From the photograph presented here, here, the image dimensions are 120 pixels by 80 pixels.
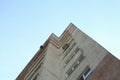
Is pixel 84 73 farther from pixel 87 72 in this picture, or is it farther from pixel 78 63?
pixel 78 63

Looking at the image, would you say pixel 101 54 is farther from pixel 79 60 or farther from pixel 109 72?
pixel 79 60

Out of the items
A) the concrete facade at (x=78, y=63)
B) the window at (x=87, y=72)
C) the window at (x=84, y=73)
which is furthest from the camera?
the window at (x=84, y=73)

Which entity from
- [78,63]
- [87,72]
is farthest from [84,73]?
[78,63]

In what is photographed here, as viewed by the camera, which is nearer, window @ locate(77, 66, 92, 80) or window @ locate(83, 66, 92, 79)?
window @ locate(83, 66, 92, 79)

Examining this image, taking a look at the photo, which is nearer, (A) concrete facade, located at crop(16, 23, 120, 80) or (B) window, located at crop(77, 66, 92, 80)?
(A) concrete facade, located at crop(16, 23, 120, 80)

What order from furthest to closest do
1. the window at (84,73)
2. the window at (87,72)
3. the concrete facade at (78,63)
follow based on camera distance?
the window at (84,73) → the window at (87,72) → the concrete facade at (78,63)

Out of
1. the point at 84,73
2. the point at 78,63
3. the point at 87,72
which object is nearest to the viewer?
the point at 87,72

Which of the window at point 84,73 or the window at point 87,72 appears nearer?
the window at point 87,72

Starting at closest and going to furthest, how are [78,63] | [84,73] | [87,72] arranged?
[87,72] < [84,73] < [78,63]

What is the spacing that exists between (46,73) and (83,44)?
425 cm

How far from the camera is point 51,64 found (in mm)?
22594

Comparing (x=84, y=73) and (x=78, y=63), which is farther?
(x=78, y=63)

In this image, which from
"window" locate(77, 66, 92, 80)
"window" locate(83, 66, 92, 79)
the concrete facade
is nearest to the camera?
the concrete facade

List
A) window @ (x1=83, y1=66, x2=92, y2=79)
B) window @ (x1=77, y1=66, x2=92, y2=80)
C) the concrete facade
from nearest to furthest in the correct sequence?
the concrete facade
window @ (x1=83, y1=66, x2=92, y2=79)
window @ (x1=77, y1=66, x2=92, y2=80)
